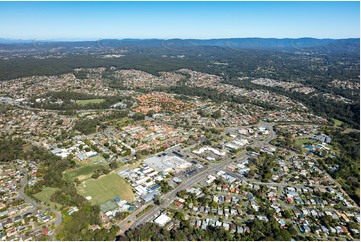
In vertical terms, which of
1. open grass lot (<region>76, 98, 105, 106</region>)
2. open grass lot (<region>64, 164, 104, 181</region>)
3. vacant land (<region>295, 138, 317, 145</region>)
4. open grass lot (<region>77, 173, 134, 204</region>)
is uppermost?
open grass lot (<region>77, 173, 134, 204</region>)

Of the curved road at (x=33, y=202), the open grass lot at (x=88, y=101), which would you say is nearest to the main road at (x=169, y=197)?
the curved road at (x=33, y=202)

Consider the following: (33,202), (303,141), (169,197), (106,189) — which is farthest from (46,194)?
(303,141)

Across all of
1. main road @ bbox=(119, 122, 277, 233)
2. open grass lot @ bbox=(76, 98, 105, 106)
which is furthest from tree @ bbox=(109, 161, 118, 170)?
open grass lot @ bbox=(76, 98, 105, 106)

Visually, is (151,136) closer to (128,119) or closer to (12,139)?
(128,119)

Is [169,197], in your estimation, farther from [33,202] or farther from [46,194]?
[33,202]

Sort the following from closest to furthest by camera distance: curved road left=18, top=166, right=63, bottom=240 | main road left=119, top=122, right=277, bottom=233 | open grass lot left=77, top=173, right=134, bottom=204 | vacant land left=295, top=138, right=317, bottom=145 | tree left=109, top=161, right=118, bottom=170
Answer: curved road left=18, top=166, right=63, bottom=240
main road left=119, top=122, right=277, bottom=233
open grass lot left=77, top=173, right=134, bottom=204
tree left=109, top=161, right=118, bottom=170
vacant land left=295, top=138, right=317, bottom=145

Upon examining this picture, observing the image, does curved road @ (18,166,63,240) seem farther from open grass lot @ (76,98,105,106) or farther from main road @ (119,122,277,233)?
open grass lot @ (76,98,105,106)

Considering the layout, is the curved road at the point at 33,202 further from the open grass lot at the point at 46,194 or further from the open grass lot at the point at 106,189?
the open grass lot at the point at 106,189
